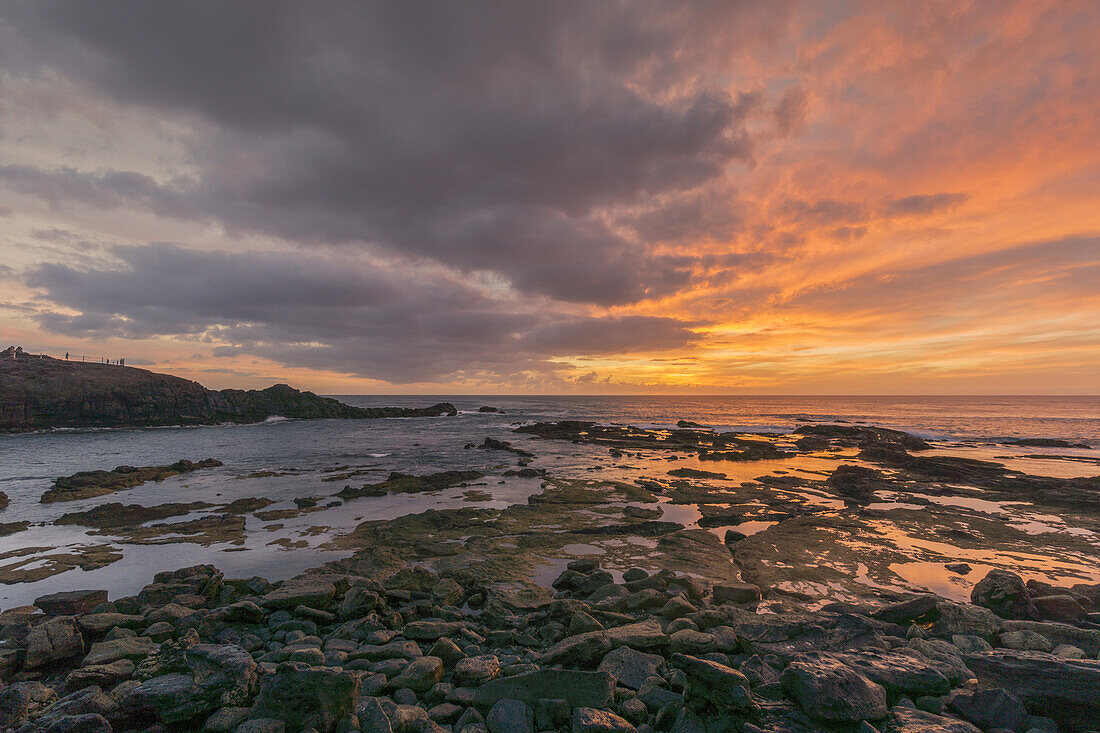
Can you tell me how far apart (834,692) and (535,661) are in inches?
164

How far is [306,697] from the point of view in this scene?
512 cm

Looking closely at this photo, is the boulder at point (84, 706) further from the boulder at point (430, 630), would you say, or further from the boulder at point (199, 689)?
the boulder at point (430, 630)

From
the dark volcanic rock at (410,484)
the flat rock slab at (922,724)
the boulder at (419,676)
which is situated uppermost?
the flat rock slab at (922,724)

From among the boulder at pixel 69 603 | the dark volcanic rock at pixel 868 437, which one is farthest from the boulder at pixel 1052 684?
the dark volcanic rock at pixel 868 437

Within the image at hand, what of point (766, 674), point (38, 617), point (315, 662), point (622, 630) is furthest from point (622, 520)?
point (38, 617)

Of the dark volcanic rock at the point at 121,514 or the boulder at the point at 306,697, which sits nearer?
the boulder at the point at 306,697

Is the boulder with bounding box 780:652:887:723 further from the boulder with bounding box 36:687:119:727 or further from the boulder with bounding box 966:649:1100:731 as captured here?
the boulder with bounding box 36:687:119:727

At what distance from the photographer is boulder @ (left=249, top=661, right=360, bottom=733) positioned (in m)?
5.06

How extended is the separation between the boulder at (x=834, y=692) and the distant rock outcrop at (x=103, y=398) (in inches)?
3477

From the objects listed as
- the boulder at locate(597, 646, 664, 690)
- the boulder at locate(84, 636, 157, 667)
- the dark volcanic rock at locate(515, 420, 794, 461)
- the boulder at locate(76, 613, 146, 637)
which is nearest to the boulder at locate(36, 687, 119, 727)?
the boulder at locate(84, 636, 157, 667)

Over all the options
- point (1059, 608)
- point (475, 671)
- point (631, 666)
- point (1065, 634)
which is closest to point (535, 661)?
point (475, 671)

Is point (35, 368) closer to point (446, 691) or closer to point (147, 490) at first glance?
point (147, 490)

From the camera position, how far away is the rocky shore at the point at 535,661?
16.3ft

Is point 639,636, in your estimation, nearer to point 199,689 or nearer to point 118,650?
point 199,689
